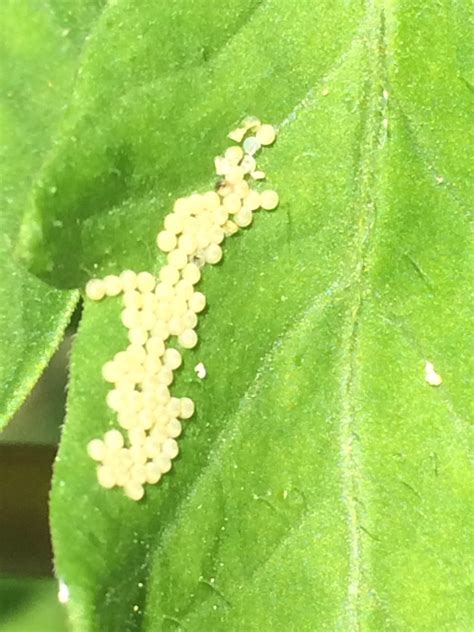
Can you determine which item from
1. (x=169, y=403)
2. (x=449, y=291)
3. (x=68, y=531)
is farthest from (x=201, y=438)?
(x=449, y=291)

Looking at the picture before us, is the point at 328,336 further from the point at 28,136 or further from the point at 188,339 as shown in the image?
the point at 28,136

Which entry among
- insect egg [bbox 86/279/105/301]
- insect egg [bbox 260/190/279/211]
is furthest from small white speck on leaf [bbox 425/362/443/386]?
insect egg [bbox 86/279/105/301]

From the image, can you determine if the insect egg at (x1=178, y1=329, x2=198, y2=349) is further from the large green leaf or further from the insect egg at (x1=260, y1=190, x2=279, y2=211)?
the insect egg at (x1=260, y1=190, x2=279, y2=211)

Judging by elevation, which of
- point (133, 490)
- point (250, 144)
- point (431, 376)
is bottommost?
point (431, 376)

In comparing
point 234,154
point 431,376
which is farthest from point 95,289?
point 431,376

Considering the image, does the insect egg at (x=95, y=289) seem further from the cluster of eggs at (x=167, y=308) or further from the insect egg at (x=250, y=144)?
the insect egg at (x=250, y=144)

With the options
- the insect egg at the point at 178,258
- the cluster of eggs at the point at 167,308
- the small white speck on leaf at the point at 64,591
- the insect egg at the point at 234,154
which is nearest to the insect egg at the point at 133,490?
the cluster of eggs at the point at 167,308
